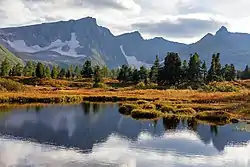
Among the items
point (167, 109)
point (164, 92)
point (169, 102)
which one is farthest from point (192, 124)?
point (164, 92)

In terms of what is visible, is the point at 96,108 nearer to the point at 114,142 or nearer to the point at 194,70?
the point at 114,142

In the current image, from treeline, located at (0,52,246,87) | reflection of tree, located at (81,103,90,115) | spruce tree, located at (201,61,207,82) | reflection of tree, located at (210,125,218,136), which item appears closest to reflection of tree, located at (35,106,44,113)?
reflection of tree, located at (81,103,90,115)

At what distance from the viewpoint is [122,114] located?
69.2 meters

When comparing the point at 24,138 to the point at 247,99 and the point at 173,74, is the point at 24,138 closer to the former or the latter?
the point at 247,99

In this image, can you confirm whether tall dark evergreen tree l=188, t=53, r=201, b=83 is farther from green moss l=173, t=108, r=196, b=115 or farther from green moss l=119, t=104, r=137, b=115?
green moss l=173, t=108, r=196, b=115

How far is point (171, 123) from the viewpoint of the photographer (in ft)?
189

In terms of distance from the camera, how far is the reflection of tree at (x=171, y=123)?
178ft

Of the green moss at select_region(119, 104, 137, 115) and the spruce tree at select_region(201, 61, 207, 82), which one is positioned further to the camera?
the spruce tree at select_region(201, 61, 207, 82)

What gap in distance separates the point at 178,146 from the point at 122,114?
27260 mm

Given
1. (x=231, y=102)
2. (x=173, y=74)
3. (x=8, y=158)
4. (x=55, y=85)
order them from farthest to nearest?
(x=55, y=85), (x=173, y=74), (x=231, y=102), (x=8, y=158)

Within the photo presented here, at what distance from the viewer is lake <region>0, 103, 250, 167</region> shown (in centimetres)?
3534

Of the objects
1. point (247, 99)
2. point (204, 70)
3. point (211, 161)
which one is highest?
point (204, 70)

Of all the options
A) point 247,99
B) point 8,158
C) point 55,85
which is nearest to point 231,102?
point 247,99

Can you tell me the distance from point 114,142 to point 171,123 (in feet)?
51.5
